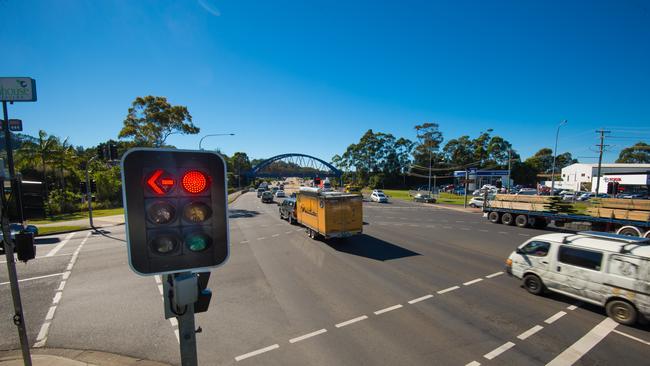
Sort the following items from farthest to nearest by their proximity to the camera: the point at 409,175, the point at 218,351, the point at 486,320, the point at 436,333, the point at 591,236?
the point at 409,175 < the point at 591,236 < the point at 486,320 < the point at 436,333 < the point at 218,351

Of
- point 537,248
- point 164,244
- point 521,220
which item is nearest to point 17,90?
point 164,244

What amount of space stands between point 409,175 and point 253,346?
95.2 metres

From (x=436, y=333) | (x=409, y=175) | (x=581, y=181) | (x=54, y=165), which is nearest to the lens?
(x=436, y=333)

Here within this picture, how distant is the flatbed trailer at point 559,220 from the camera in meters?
14.9

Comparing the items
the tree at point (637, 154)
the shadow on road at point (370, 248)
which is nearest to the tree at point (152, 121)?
the shadow on road at point (370, 248)

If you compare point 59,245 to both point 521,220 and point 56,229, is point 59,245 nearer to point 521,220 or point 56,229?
point 56,229

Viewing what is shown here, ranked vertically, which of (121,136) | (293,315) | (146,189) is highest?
(121,136)

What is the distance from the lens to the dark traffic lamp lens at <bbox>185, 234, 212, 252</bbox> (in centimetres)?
266

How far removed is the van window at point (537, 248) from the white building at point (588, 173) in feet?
244

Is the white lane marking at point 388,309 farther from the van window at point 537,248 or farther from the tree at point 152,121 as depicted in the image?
the tree at point 152,121

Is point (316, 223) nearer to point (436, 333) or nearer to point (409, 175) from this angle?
point (436, 333)

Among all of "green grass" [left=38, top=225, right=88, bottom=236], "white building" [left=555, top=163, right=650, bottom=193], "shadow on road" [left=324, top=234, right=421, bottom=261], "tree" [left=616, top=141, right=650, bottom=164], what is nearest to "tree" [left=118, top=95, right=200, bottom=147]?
"green grass" [left=38, top=225, right=88, bottom=236]

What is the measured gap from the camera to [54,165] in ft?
111

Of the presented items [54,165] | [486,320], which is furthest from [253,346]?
[54,165]
